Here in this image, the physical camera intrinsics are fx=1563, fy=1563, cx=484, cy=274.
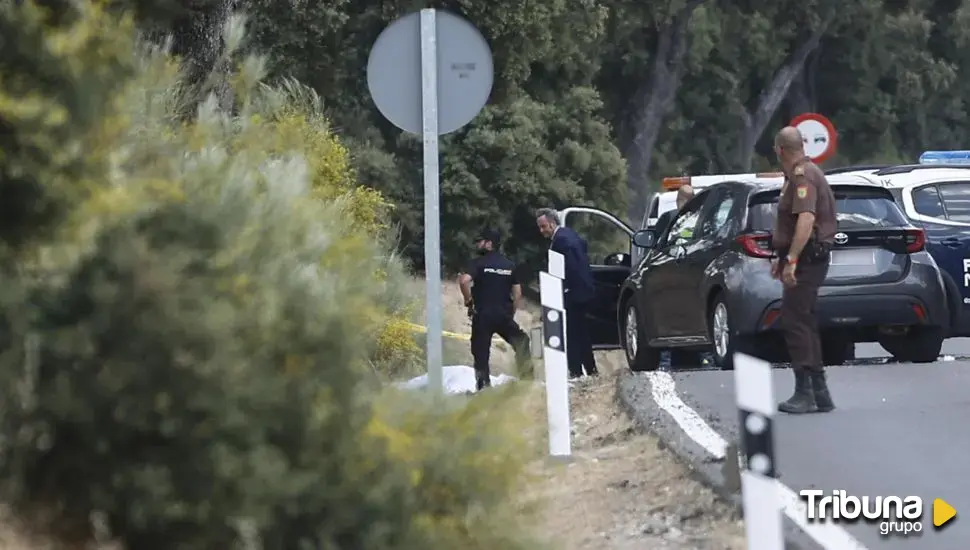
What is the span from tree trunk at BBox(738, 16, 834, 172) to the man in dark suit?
35.5m

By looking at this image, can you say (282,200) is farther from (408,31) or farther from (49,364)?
(408,31)

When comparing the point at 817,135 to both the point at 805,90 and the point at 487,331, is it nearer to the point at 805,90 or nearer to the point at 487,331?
the point at 487,331

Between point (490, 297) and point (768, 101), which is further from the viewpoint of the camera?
point (768, 101)

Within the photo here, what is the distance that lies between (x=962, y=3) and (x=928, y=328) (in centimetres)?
4056

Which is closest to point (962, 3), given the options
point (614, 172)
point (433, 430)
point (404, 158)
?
point (614, 172)

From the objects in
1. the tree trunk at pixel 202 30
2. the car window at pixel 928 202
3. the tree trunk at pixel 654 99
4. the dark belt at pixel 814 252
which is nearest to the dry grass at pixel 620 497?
the dark belt at pixel 814 252

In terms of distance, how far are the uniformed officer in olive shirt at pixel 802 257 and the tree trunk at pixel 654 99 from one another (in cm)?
3297

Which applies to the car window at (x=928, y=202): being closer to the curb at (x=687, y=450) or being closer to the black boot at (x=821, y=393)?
the curb at (x=687, y=450)

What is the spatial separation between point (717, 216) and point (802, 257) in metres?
2.86

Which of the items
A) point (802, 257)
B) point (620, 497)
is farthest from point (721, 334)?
point (620, 497)

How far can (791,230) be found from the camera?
9.73 m

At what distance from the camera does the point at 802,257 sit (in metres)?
9.73

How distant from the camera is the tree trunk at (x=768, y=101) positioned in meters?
48.4

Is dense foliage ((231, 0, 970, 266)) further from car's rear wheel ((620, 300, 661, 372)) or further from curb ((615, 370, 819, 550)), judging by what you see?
curb ((615, 370, 819, 550))
